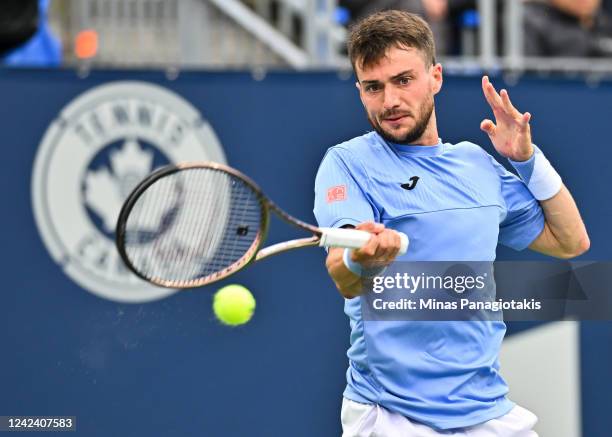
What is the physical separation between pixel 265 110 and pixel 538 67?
2.19 m

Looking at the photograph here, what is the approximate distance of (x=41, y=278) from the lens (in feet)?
16.9

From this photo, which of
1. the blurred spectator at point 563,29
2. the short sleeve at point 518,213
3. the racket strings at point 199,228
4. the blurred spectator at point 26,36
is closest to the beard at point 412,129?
the short sleeve at point 518,213

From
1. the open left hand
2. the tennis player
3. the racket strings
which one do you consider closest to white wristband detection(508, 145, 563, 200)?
the open left hand

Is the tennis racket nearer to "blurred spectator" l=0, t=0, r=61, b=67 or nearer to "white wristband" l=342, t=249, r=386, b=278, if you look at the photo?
"white wristband" l=342, t=249, r=386, b=278

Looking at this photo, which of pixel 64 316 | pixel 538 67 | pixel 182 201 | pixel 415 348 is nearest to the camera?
pixel 415 348

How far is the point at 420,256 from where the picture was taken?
3.27 m

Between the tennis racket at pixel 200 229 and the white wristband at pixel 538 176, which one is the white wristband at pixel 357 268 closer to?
the tennis racket at pixel 200 229

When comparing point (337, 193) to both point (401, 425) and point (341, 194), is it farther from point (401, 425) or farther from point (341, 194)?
point (401, 425)

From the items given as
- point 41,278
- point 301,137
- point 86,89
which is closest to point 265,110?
point 301,137

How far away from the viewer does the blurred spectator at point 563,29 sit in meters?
6.99

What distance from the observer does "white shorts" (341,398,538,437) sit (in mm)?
3211

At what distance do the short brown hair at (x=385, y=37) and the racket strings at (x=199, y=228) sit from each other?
501 millimetres

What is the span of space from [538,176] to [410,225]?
50 cm

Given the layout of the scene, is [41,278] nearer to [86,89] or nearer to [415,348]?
[86,89]
